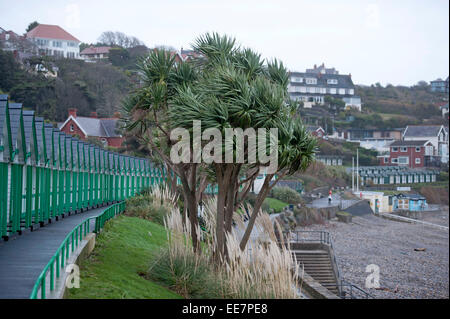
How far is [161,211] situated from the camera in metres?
25.9

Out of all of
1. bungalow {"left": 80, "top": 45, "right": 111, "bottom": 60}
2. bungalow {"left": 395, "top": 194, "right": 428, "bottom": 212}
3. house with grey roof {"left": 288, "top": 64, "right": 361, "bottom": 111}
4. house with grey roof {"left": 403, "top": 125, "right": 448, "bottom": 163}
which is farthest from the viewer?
house with grey roof {"left": 288, "top": 64, "right": 361, "bottom": 111}

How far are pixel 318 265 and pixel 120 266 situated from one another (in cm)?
1632

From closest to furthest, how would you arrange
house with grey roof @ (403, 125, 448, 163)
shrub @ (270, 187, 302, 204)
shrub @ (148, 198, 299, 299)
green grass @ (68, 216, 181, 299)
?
1. green grass @ (68, 216, 181, 299)
2. shrub @ (148, 198, 299, 299)
3. shrub @ (270, 187, 302, 204)
4. house with grey roof @ (403, 125, 448, 163)

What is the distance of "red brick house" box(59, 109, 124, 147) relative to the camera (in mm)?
42894

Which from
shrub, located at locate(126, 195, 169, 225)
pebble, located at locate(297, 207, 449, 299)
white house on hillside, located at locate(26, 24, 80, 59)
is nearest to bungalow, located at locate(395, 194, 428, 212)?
pebble, located at locate(297, 207, 449, 299)

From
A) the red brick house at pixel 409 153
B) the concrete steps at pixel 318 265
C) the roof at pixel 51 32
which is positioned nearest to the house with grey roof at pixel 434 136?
the red brick house at pixel 409 153

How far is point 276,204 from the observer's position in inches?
2175

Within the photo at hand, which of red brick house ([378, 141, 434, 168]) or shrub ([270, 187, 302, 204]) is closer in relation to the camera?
shrub ([270, 187, 302, 204])

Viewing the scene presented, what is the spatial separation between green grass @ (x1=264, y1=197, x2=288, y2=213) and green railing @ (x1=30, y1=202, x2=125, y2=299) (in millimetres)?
31777

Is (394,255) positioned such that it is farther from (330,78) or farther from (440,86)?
(440,86)

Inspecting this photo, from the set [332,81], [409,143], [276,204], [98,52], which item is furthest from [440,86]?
[276,204]

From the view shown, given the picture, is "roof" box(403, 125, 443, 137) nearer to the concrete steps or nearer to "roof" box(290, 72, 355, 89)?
"roof" box(290, 72, 355, 89)

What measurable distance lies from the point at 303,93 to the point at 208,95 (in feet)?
442

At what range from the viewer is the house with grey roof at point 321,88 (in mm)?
144250
